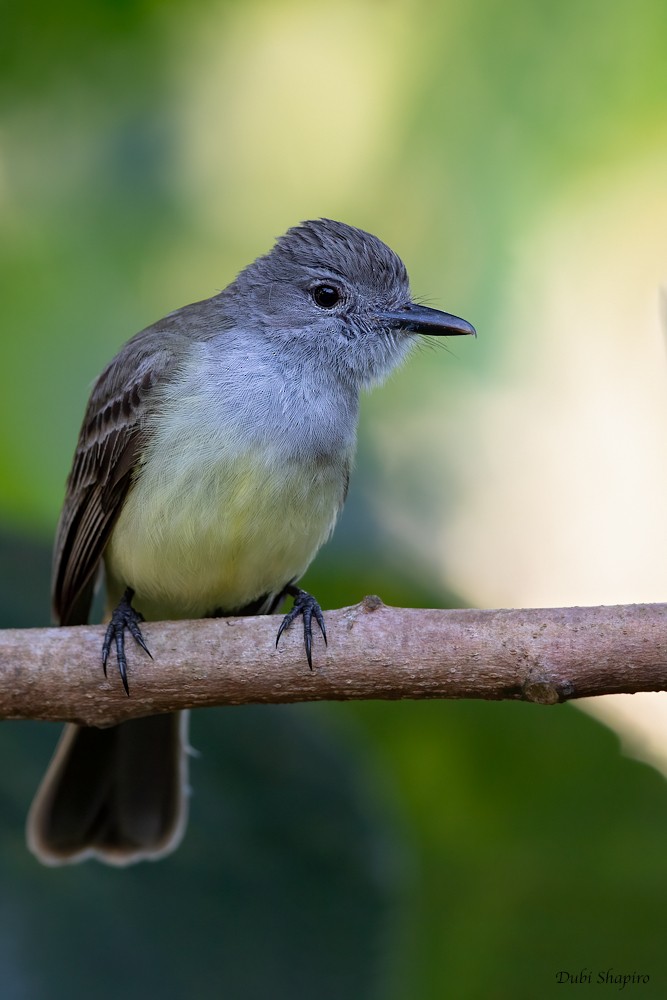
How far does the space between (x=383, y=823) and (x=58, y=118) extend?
220cm

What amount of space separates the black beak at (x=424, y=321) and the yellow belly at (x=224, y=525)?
1.51 feet

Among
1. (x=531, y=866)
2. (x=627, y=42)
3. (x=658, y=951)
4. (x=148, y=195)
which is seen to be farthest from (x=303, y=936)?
(x=627, y=42)

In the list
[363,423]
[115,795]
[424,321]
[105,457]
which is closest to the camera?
[105,457]

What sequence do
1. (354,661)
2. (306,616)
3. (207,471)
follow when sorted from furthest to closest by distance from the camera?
(207,471) < (306,616) < (354,661)

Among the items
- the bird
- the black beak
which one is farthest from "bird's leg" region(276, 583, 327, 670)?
the black beak

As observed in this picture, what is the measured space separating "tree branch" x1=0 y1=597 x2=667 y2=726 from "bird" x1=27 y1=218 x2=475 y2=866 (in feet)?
0.41

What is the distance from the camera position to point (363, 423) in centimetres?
391

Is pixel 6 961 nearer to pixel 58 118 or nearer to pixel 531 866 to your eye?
pixel 531 866

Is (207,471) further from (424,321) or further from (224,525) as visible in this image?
(424,321)

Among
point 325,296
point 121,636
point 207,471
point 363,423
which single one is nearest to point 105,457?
point 207,471

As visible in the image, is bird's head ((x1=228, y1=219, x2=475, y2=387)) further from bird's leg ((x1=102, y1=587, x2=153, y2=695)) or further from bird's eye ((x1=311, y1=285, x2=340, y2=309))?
bird's leg ((x1=102, y1=587, x2=153, y2=695))

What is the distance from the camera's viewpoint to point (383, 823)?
3.20 meters

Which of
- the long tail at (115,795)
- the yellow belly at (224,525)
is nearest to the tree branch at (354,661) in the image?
the yellow belly at (224,525)

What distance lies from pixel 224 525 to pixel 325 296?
81cm
